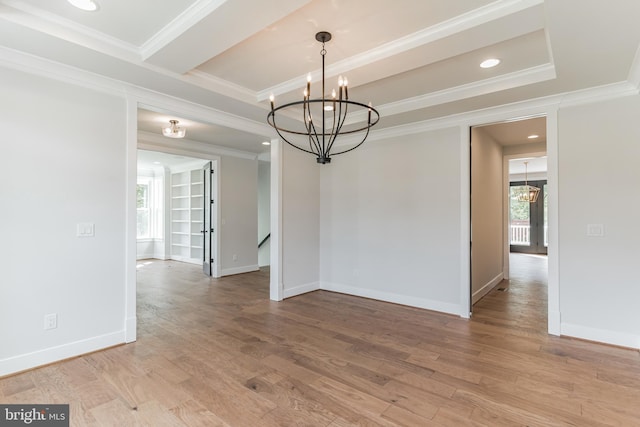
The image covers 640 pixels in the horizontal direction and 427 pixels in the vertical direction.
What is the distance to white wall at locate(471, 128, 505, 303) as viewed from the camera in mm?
4723

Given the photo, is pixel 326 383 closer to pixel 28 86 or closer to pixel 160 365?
pixel 160 365

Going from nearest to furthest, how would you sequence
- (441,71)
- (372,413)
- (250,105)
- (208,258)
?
(372,413) < (441,71) < (250,105) < (208,258)

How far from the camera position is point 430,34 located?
7.98 feet

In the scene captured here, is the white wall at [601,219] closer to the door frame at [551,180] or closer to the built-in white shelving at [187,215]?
the door frame at [551,180]

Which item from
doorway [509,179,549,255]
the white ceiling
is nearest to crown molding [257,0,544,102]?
the white ceiling

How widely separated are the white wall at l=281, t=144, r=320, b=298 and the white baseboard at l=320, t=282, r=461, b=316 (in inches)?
14.9

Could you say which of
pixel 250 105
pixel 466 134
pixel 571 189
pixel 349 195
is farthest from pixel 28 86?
pixel 571 189

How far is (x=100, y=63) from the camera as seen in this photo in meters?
2.75

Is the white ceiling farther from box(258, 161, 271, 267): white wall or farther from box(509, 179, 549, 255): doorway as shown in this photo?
box(509, 179, 549, 255): doorway

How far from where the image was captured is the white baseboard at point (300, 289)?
198 inches

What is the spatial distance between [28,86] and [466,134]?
14.8 ft

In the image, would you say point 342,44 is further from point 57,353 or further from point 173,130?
point 57,353

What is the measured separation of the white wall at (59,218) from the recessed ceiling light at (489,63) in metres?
3.46

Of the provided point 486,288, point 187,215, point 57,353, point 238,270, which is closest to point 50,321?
point 57,353
